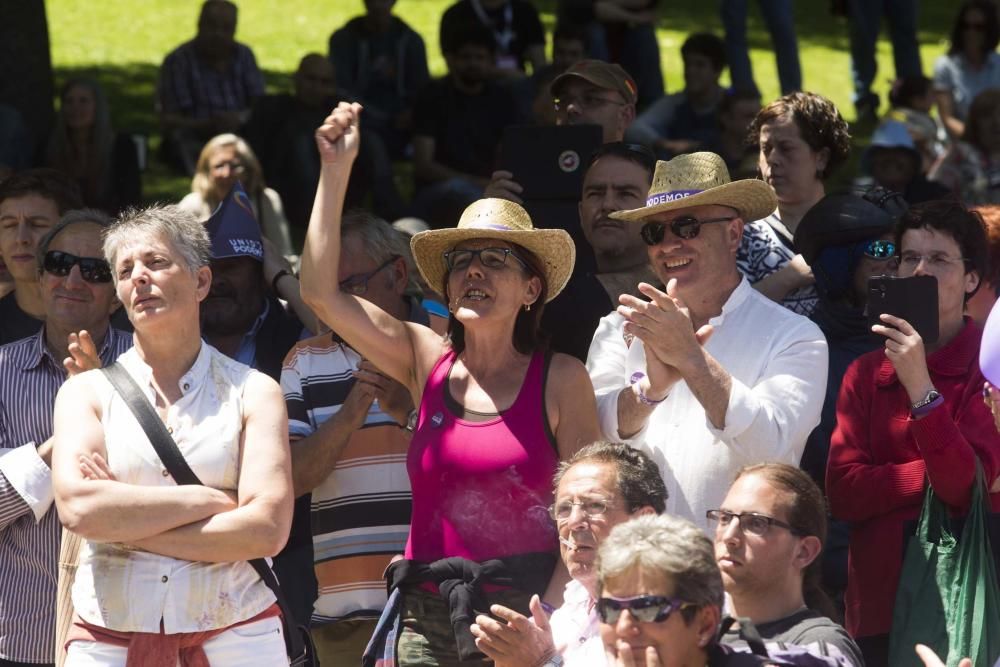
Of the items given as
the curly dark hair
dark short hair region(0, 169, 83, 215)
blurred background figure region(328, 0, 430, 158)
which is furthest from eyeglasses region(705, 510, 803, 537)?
blurred background figure region(328, 0, 430, 158)

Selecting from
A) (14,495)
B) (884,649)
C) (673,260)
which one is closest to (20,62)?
(14,495)

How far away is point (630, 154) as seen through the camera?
5512mm

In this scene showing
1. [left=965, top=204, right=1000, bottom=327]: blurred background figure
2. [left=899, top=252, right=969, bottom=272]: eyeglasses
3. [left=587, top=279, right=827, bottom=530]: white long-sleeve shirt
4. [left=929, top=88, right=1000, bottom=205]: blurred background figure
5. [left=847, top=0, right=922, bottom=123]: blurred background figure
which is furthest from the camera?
[left=847, top=0, right=922, bottom=123]: blurred background figure

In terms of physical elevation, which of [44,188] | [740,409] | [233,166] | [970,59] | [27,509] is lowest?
[27,509]

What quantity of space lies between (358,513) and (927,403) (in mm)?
1780

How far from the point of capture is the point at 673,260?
4.55 m

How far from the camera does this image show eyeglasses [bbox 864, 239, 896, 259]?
5.24 metres

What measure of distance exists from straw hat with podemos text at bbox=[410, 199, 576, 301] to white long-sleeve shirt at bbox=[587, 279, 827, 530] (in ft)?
1.00

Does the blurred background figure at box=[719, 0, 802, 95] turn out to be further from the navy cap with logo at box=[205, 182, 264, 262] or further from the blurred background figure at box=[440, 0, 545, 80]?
the navy cap with logo at box=[205, 182, 264, 262]

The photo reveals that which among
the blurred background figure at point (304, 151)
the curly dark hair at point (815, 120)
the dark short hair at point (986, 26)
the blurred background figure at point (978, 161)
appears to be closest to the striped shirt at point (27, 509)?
the curly dark hair at point (815, 120)

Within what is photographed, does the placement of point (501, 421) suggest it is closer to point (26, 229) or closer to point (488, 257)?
point (488, 257)

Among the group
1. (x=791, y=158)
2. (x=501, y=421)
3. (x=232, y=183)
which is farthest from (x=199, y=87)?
(x=501, y=421)

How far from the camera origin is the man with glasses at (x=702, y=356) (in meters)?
4.11

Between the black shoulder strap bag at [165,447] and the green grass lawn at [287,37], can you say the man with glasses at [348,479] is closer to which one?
the black shoulder strap bag at [165,447]
